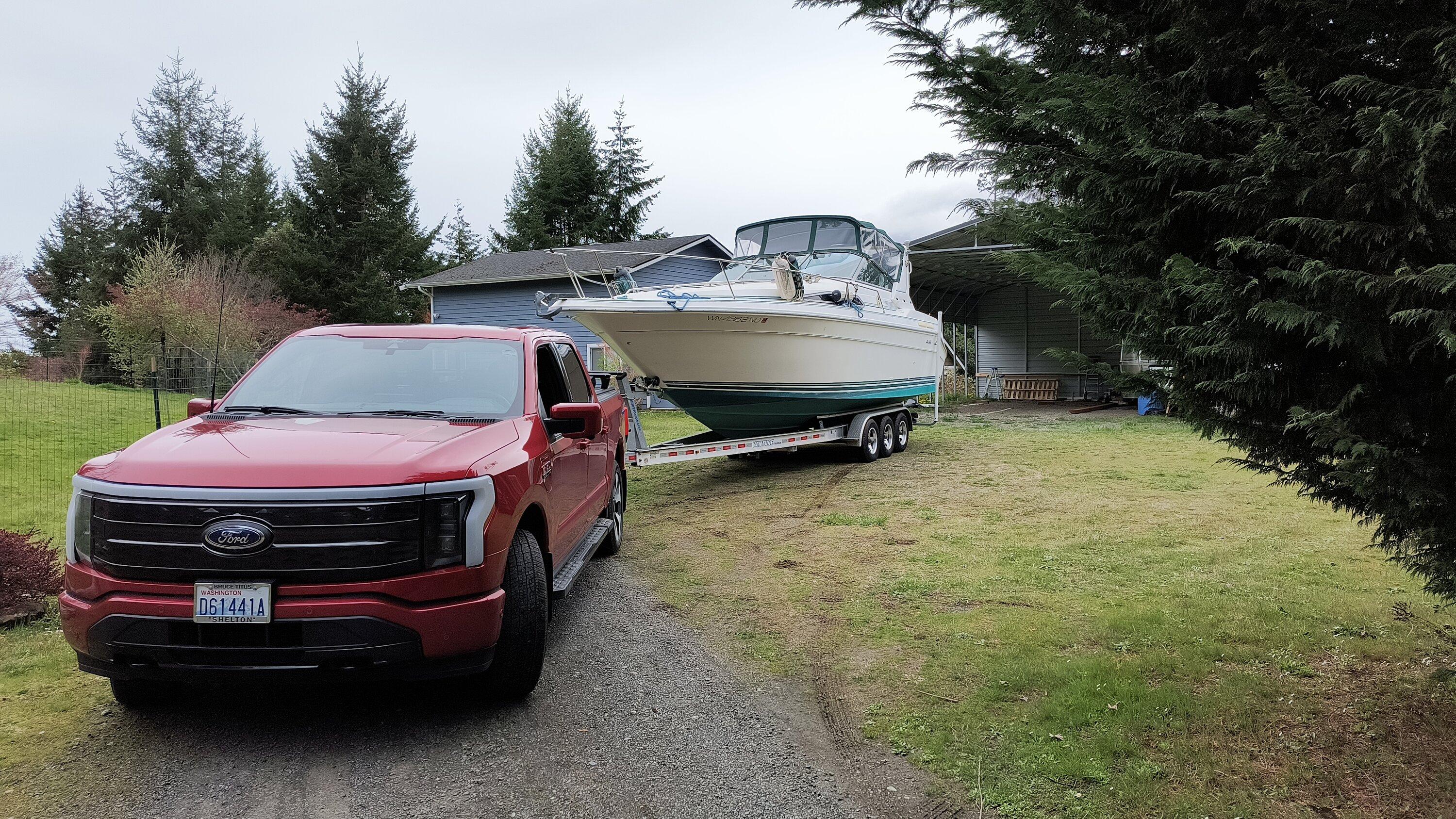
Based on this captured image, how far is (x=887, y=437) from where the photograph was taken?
13.0m

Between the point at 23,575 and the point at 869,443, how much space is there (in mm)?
9766

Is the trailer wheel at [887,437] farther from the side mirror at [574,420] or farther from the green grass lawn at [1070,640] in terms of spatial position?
the side mirror at [574,420]

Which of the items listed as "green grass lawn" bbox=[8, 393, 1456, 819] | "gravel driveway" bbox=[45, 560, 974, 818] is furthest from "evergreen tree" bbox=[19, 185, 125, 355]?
"gravel driveway" bbox=[45, 560, 974, 818]

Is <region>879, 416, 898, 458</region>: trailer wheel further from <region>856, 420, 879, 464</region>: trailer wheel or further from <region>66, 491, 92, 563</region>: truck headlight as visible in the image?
<region>66, 491, 92, 563</region>: truck headlight

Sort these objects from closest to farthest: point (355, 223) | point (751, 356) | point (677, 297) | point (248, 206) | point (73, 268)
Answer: point (677, 297), point (751, 356), point (355, 223), point (248, 206), point (73, 268)

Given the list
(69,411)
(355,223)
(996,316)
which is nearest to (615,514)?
(69,411)

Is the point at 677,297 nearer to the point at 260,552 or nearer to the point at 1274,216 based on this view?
the point at 260,552

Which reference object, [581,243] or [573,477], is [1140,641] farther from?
[581,243]

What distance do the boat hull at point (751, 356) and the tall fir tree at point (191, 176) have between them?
32305 millimetres

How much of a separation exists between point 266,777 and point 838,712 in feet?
7.83

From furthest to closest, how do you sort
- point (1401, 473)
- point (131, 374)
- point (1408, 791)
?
point (131, 374)
point (1408, 791)
point (1401, 473)

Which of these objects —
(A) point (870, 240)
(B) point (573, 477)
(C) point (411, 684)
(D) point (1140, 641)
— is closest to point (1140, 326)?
(D) point (1140, 641)

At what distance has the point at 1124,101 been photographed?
9.84 ft

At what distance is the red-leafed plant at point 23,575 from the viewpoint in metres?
4.93
